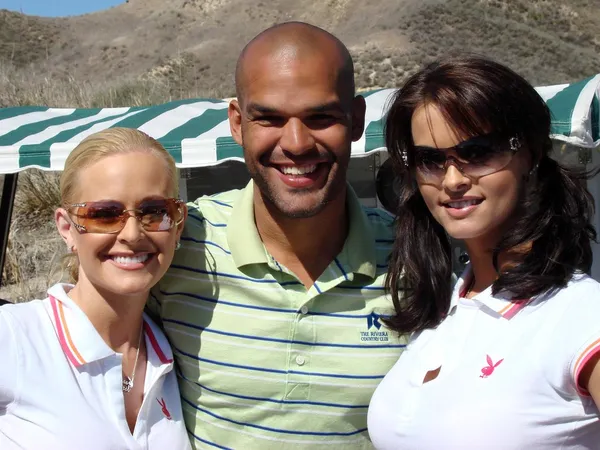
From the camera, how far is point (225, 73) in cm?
3431

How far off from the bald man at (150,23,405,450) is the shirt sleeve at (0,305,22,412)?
61cm

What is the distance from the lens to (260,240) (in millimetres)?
2314

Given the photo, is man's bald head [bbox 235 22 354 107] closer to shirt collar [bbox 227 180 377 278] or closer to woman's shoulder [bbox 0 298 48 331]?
shirt collar [bbox 227 180 377 278]

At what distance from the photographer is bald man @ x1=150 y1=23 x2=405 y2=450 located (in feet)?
7.19

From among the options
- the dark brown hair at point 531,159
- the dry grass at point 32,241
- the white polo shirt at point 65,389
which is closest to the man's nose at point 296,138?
the dark brown hair at point 531,159

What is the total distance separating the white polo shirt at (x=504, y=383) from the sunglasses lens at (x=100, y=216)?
0.94 meters

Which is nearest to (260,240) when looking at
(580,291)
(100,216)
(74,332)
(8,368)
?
(100,216)

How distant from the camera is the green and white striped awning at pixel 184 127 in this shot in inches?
156

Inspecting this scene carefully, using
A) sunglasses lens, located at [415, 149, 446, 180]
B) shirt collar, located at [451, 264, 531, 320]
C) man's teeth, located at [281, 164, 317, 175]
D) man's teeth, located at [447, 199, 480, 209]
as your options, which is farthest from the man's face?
shirt collar, located at [451, 264, 531, 320]

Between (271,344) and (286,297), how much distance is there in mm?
159

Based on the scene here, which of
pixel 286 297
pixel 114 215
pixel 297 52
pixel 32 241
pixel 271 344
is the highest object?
pixel 297 52

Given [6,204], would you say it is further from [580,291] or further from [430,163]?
[580,291]

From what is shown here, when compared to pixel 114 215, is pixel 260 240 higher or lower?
lower

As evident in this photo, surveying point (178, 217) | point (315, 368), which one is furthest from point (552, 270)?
point (178, 217)
